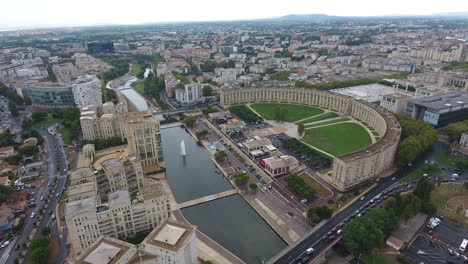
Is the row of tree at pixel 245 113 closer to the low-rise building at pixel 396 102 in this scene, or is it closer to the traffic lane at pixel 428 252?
the low-rise building at pixel 396 102

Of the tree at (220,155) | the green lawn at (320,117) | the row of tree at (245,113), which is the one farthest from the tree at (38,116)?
the green lawn at (320,117)

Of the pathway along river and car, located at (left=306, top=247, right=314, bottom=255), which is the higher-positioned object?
car, located at (left=306, top=247, right=314, bottom=255)

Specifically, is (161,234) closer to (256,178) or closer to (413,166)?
(256,178)

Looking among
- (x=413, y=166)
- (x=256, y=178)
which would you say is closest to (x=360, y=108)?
(x=413, y=166)

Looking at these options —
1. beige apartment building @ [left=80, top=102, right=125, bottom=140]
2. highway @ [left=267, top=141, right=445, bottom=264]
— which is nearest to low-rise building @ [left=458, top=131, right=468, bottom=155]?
highway @ [left=267, top=141, right=445, bottom=264]

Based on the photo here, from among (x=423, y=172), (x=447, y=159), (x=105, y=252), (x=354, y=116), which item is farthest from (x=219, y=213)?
(x=354, y=116)

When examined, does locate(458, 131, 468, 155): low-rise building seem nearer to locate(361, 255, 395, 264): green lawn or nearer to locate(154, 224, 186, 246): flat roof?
locate(361, 255, 395, 264): green lawn

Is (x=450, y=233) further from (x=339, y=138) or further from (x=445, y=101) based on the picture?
(x=445, y=101)
